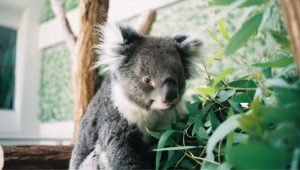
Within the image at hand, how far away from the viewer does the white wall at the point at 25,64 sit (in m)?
6.26

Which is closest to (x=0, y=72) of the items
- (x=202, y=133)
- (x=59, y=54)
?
(x=59, y=54)

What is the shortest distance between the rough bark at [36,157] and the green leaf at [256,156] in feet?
5.97

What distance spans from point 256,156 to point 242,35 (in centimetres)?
30

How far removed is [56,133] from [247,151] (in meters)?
5.63

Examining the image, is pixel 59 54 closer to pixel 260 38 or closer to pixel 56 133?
pixel 56 133

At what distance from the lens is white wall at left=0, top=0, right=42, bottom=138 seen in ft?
20.5

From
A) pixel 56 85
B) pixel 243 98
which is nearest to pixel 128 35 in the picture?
pixel 243 98

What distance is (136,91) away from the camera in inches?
65.9

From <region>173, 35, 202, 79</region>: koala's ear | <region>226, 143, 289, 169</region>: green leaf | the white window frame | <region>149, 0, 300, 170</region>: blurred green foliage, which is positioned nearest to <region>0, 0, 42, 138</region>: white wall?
the white window frame

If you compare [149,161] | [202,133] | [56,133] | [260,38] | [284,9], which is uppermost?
[260,38]

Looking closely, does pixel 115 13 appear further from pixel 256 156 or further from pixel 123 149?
pixel 256 156

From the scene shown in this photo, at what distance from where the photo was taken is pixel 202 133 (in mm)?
1282

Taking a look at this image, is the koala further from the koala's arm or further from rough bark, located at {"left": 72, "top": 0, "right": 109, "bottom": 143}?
rough bark, located at {"left": 72, "top": 0, "right": 109, "bottom": 143}

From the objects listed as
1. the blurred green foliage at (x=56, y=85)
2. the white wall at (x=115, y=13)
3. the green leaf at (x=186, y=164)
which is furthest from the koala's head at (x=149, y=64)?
the blurred green foliage at (x=56, y=85)
